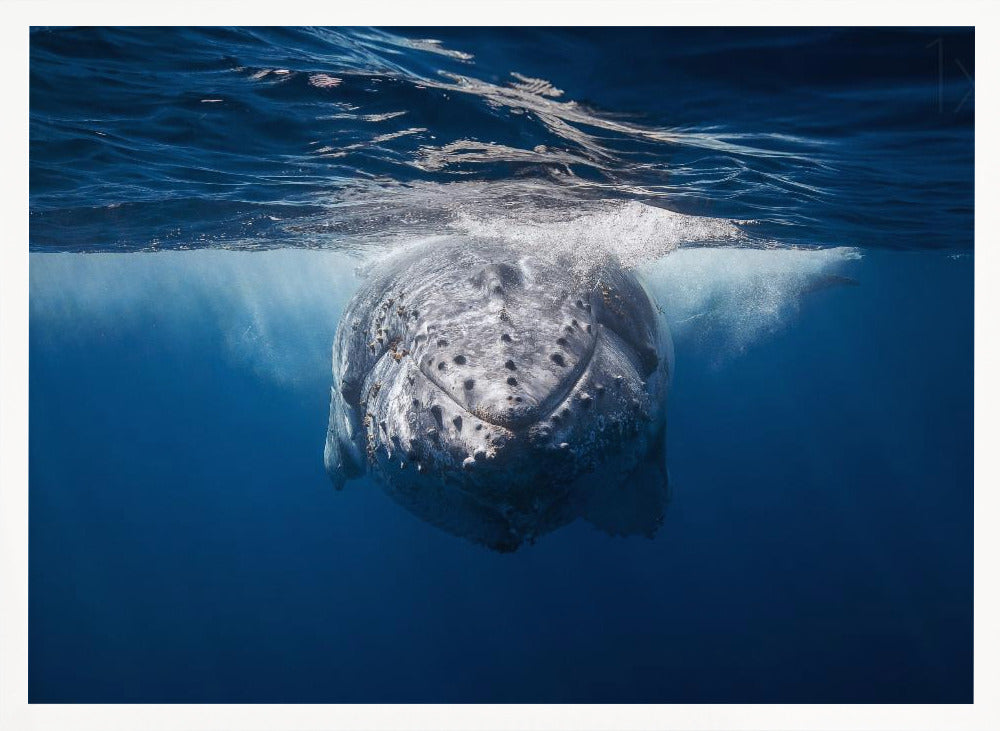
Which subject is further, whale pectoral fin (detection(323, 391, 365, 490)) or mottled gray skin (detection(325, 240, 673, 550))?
whale pectoral fin (detection(323, 391, 365, 490))

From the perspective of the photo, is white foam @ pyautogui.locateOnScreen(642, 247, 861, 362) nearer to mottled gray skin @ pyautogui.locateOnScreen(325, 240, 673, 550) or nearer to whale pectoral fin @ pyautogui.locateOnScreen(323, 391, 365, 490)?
whale pectoral fin @ pyautogui.locateOnScreen(323, 391, 365, 490)

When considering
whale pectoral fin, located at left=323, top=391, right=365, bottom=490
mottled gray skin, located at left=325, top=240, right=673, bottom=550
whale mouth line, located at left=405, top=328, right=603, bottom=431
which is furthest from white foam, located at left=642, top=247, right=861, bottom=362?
whale mouth line, located at left=405, top=328, right=603, bottom=431

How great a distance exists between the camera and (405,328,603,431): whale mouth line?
385cm

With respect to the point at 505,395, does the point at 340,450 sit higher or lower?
lower

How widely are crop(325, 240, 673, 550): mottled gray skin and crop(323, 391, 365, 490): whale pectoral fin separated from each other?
1.15 meters

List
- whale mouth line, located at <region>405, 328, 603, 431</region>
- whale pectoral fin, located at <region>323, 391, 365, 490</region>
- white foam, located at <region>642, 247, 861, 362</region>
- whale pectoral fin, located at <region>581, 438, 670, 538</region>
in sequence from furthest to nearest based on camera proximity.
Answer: white foam, located at <region>642, 247, 861, 362</region> < whale pectoral fin, located at <region>323, 391, 365, 490</region> < whale pectoral fin, located at <region>581, 438, 670, 538</region> < whale mouth line, located at <region>405, 328, 603, 431</region>

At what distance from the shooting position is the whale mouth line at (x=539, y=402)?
385 cm

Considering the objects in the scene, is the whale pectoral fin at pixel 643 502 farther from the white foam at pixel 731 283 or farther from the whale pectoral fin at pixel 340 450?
the white foam at pixel 731 283

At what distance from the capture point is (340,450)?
852cm

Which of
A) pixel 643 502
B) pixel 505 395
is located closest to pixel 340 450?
pixel 643 502

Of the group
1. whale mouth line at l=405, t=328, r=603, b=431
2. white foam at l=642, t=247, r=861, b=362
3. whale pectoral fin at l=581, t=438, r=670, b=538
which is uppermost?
white foam at l=642, t=247, r=861, b=362

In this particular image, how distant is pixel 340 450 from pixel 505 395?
17.3 feet

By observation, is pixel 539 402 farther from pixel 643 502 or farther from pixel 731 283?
pixel 731 283
